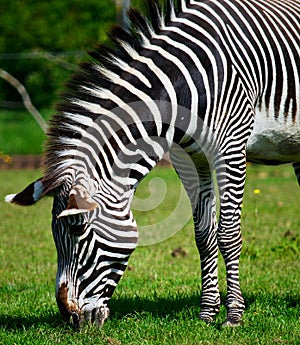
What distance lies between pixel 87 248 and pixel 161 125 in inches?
40.2

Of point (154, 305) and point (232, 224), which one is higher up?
point (232, 224)

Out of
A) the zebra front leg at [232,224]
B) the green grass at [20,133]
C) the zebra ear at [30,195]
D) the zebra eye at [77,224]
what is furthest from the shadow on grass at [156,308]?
the green grass at [20,133]

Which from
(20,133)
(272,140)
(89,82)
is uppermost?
(20,133)

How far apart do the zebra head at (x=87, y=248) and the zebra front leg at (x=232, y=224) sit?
0.75 meters

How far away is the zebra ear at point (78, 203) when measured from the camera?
14.3 feet

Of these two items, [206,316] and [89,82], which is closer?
[89,82]

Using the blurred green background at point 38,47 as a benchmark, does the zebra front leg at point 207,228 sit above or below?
below

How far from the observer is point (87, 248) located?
473 cm

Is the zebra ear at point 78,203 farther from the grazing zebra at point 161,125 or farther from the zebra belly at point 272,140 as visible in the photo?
the zebra belly at point 272,140

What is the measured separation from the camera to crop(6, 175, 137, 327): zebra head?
15.3 feet

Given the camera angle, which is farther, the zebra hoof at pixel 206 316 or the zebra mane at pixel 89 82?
the zebra hoof at pixel 206 316

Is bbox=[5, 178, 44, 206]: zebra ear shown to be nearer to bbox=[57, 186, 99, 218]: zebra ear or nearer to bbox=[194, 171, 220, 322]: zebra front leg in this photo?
bbox=[57, 186, 99, 218]: zebra ear

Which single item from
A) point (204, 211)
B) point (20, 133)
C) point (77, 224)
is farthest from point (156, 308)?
point (20, 133)

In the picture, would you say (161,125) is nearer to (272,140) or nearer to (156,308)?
(272,140)
